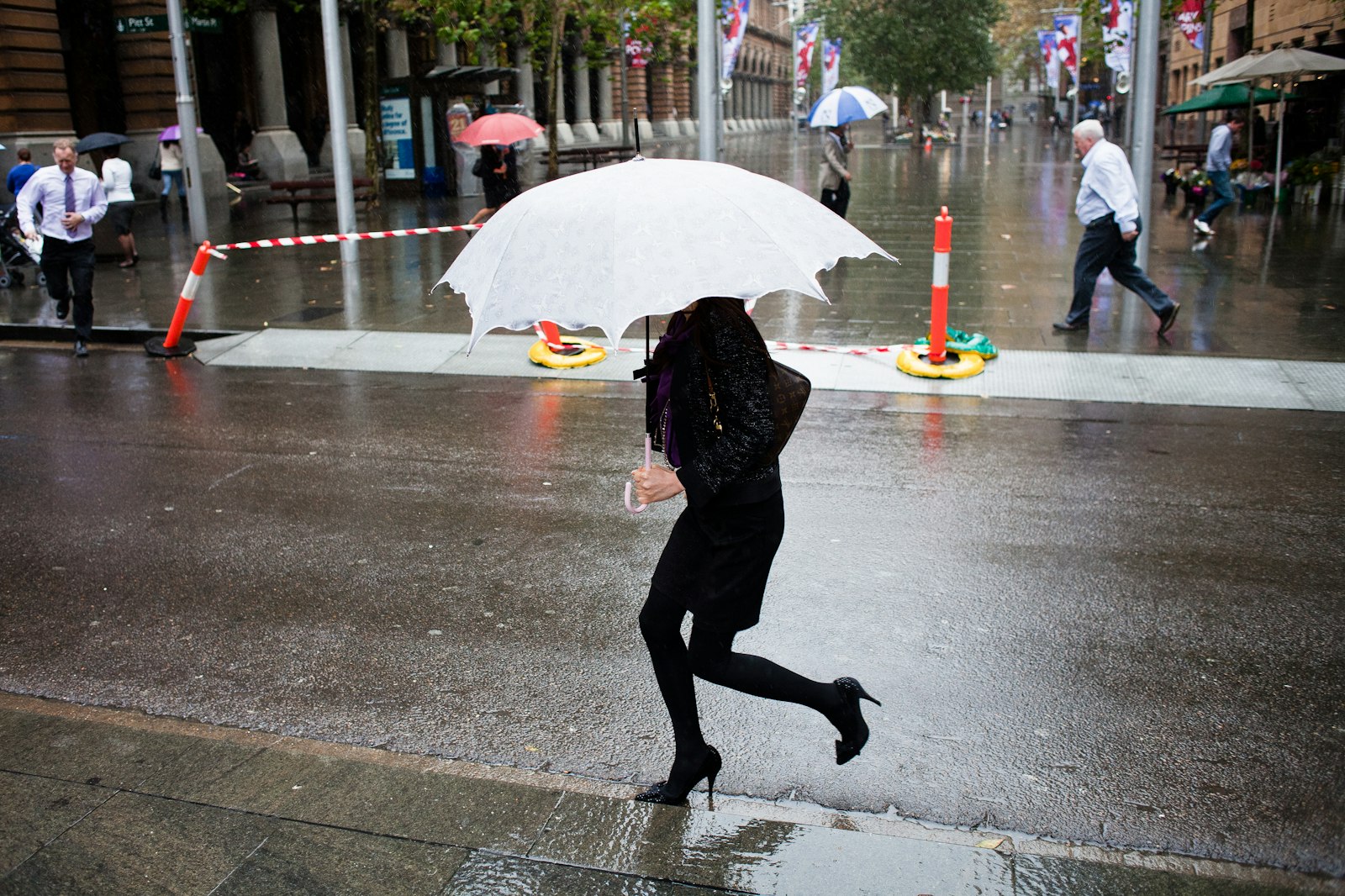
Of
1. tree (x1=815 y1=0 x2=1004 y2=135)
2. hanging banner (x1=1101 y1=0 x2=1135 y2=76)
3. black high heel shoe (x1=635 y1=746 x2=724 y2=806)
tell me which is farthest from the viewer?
tree (x1=815 y1=0 x2=1004 y2=135)

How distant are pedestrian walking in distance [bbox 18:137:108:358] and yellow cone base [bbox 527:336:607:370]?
4.66 metres

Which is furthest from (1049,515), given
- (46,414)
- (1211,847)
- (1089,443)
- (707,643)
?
(46,414)

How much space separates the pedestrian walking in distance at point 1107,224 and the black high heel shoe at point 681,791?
827 cm

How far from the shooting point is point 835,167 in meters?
16.6

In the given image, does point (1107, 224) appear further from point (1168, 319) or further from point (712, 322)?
point (712, 322)

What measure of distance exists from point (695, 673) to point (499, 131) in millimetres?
17324

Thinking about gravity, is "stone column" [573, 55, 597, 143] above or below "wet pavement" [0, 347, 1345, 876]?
above

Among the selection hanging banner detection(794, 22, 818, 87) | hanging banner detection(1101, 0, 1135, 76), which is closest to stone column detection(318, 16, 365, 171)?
hanging banner detection(1101, 0, 1135, 76)

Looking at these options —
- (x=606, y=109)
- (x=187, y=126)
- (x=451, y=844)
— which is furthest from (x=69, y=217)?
(x=606, y=109)

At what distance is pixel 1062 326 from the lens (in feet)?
35.9

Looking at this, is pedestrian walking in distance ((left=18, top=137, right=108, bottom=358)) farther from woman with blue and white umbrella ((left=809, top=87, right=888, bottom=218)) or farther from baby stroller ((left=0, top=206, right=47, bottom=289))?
woman with blue and white umbrella ((left=809, top=87, right=888, bottom=218))

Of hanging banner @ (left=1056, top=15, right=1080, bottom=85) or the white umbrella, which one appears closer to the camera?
the white umbrella

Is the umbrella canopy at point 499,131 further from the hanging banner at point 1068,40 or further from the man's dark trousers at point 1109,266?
the hanging banner at point 1068,40

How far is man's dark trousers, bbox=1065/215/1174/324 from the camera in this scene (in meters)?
10.5
